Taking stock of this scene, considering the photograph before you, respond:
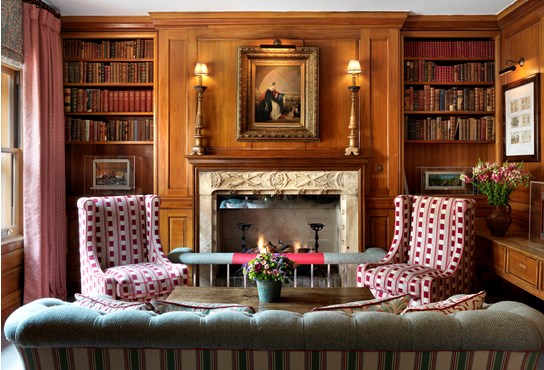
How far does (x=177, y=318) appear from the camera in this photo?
1.51 metres

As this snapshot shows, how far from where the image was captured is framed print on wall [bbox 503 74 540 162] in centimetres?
423

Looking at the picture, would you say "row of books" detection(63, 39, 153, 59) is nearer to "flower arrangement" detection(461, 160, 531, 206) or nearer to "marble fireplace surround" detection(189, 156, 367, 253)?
"marble fireplace surround" detection(189, 156, 367, 253)

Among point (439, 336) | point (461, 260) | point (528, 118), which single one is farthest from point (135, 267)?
point (528, 118)

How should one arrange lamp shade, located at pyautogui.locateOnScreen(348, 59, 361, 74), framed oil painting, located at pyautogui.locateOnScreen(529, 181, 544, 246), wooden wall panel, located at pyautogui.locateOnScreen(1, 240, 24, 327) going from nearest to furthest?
1. framed oil painting, located at pyautogui.locateOnScreen(529, 181, 544, 246)
2. wooden wall panel, located at pyautogui.locateOnScreen(1, 240, 24, 327)
3. lamp shade, located at pyautogui.locateOnScreen(348, 59, 361, 74)

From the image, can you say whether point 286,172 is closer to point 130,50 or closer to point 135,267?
point 135,267

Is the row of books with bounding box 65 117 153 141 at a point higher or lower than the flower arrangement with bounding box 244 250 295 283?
higher

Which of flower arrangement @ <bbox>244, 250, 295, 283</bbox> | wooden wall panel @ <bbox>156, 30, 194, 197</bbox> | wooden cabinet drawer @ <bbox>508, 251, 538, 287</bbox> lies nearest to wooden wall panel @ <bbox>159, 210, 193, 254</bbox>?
wooden wall panel @ <bbox>156, 30, 194, 197</bbox>

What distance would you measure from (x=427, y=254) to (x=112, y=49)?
373 cm

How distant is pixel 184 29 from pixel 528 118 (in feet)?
11.3

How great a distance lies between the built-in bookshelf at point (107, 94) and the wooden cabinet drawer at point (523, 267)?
3526 millimetres

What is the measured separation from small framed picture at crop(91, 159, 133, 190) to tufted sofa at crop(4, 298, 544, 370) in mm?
3508

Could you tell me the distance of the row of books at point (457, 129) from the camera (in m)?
4.95

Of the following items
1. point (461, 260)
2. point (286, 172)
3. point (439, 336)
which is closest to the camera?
point (439, 336)

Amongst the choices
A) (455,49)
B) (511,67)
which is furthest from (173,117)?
(511,67)
